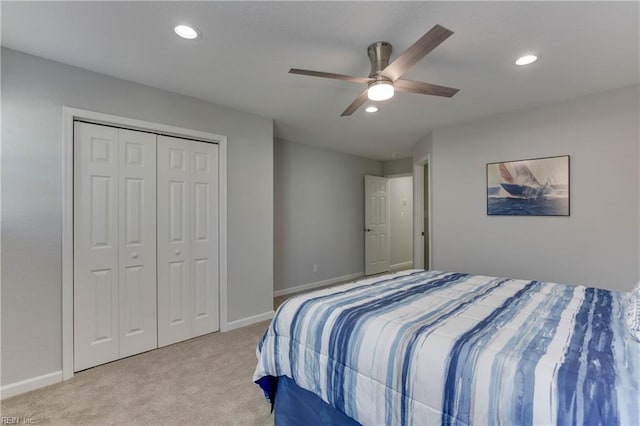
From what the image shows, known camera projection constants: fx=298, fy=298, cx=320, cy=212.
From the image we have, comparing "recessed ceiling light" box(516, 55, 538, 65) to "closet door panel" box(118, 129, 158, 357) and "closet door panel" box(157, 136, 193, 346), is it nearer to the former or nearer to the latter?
"closet door panel" box(157, 136, 193, 346)

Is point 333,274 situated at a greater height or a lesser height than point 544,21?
lesser

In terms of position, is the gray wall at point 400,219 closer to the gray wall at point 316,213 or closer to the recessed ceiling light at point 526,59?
the gray wall at point 316,213

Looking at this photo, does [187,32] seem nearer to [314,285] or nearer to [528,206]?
[528,206]

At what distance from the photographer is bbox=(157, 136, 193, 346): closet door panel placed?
291 centimetres

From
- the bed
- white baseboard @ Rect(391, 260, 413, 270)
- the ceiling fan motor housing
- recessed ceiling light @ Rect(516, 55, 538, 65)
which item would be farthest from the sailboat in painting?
white baseboard @ Rect(391, 260, 413, 270)

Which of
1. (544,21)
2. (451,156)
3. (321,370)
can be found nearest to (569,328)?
(321,370)

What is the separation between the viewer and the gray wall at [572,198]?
2.83 meters

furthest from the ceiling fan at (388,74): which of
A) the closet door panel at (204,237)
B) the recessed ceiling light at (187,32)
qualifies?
the closet door panel at (204,237)

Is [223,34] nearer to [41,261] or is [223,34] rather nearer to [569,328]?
[41,261]

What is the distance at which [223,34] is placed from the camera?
1.98 m

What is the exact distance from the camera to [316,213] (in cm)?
529

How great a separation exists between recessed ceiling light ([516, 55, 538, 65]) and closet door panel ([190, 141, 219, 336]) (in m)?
2.91

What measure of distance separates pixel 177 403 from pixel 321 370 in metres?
1.23

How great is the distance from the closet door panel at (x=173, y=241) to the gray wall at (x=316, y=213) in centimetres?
178
